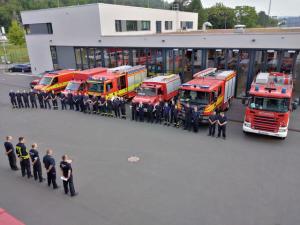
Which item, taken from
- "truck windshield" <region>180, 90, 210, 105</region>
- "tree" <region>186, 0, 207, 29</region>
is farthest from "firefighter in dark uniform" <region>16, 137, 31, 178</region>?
"tree" <region>186, 0, 207, 29</region>

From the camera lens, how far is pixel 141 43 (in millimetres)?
24750

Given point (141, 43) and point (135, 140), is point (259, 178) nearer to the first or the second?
point (135, 140)

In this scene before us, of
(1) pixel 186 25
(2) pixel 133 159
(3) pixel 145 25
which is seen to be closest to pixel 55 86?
(2) pixel 133 159

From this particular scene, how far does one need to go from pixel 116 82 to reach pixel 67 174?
11796 millimetres

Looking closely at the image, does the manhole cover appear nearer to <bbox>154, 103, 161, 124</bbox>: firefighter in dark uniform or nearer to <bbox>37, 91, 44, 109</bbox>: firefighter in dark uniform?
<bbox>154, 103, 161, 124</bbox>: firefighter in dark uniform

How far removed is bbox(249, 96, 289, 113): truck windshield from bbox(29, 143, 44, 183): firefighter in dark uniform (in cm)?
1037

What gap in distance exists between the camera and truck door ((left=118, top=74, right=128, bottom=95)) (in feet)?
66.2

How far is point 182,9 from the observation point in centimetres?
8056

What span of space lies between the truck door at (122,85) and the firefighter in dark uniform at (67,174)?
1174cm

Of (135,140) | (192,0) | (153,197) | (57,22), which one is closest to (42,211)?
(153,197)

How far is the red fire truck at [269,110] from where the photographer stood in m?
12.9

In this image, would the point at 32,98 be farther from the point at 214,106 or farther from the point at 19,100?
the point at 214,106

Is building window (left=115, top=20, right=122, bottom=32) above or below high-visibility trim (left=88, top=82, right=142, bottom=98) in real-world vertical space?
above

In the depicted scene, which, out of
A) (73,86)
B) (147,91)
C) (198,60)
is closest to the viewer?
(147,91)
